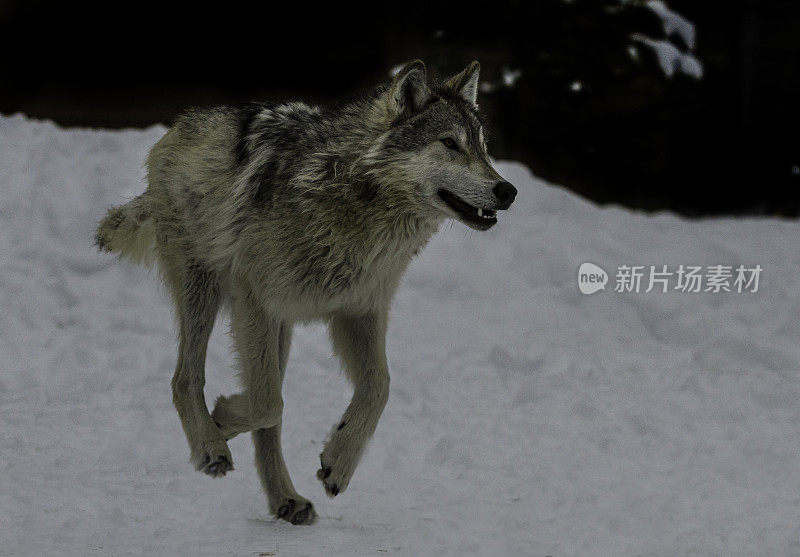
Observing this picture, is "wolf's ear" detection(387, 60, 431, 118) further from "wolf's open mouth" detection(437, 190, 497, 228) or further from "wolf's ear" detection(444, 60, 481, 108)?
"wolf's open mouth" detection(437, 190, 497, 228)

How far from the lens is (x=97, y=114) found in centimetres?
1095

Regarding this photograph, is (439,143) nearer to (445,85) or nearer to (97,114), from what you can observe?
(445,85)

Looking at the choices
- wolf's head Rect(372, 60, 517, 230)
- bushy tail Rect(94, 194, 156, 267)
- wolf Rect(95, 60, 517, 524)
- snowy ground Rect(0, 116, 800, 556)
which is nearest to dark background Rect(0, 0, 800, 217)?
snowy ground Rect(0, 116, 800, 556)

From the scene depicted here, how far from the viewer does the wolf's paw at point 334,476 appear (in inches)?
182

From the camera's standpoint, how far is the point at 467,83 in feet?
15.9

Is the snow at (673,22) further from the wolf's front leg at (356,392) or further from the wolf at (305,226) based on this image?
the wolf's front leg at (356,392)

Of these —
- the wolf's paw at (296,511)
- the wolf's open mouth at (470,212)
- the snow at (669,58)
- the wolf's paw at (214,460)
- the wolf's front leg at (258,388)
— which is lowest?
the snow at (669,58)

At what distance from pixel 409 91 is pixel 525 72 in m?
7.23

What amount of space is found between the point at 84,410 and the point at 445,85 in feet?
11.8

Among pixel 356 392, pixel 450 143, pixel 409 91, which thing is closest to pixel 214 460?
pixel 356 392

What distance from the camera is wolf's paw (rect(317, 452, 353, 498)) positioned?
461 cm

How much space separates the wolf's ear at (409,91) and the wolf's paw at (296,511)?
216 centimetres

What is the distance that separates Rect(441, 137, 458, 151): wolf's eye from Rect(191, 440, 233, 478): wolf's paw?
1933 millimetres

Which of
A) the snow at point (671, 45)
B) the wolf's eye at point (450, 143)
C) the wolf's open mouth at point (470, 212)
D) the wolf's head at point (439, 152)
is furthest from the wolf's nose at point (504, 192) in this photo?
the snow at point (671, 45)
